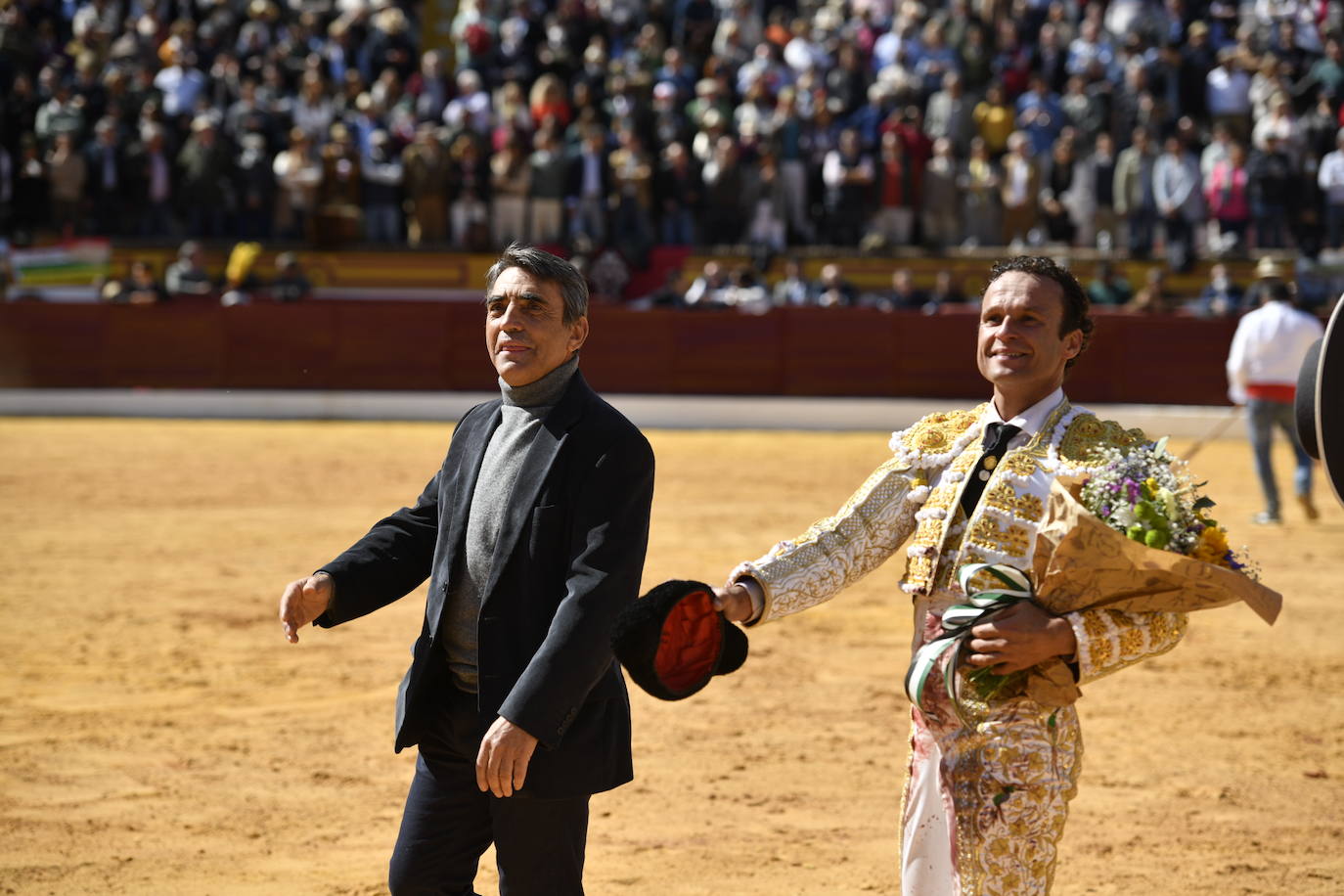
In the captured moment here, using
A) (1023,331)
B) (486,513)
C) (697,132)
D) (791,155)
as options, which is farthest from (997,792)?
(697,132)

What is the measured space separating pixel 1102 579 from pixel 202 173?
591 inches

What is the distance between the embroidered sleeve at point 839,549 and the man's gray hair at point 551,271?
547 mm

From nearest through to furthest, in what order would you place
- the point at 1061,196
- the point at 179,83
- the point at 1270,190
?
the point at 1270,190 < the point at 1061,196 < the point at 179,83

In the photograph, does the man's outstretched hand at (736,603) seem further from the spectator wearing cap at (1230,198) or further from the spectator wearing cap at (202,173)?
the spectator wearing cap at (202,173)

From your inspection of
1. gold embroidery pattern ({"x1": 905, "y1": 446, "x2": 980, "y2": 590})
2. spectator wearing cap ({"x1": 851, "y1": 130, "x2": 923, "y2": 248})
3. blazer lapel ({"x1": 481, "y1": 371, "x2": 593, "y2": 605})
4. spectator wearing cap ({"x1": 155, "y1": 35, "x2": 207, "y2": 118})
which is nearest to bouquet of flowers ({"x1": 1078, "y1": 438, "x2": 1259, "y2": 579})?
gold embroidery pattern ({"x1": 905, "y1": 446, "x2": 980, "y2": 590})

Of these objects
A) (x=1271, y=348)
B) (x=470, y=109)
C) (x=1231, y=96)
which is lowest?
(x=1271, y=348)

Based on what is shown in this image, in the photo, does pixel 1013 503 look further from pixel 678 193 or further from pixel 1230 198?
pixel 1230 198

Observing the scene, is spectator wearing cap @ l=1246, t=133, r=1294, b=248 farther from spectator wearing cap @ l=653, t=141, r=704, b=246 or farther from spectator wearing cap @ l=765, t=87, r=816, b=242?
spectator wearing cap @ l=653, t=141, r=704, b=246

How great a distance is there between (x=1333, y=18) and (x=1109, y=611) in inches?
667

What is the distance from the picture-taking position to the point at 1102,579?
2.34 meters

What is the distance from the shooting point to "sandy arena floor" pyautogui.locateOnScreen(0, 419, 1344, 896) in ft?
13.7

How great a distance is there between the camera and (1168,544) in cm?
237

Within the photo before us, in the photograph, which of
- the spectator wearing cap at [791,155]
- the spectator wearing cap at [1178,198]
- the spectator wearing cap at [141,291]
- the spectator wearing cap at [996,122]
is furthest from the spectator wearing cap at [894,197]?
the spectator wearing cap at [141,291]

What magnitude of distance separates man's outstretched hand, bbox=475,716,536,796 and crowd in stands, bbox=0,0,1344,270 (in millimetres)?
13453
